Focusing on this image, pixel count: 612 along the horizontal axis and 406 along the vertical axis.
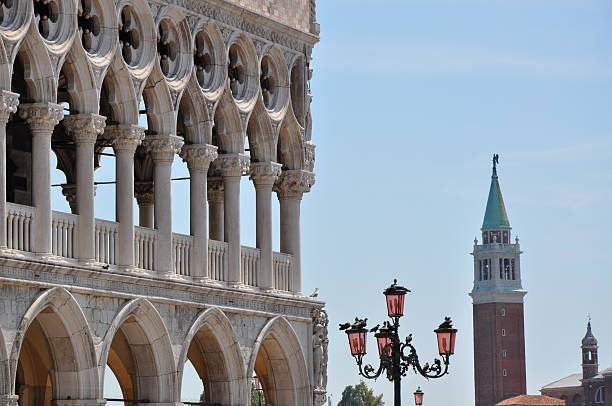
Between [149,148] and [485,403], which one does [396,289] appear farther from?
[485,403]

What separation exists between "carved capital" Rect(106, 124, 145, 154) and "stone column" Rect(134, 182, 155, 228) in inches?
A: 220

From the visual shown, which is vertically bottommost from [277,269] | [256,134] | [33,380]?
[33,380]

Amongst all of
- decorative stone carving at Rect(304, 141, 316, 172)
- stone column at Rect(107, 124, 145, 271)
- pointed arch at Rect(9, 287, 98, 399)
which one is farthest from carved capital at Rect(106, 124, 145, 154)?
decorative stone carving at Rect(304, 141, 316, 172)

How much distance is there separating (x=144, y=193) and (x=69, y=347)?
816 centimetres

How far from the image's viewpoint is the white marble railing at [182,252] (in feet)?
117

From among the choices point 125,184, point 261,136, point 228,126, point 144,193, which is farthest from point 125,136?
point 144,193

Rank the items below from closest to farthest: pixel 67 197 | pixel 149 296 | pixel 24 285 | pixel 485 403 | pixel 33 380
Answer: pixel 24 285, pixel 149 296, pixel 33 380, pixel 67 197, pixel 485 403

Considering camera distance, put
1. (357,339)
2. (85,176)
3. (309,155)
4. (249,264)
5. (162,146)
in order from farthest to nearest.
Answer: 1. (309,155)
2. (249,264)
3. (162,146)
4. (357,339)
5. (85,176)

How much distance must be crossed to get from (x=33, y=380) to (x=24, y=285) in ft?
21.3

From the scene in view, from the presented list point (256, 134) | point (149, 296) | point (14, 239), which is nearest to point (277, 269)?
point (256, 134)

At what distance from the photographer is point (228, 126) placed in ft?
124

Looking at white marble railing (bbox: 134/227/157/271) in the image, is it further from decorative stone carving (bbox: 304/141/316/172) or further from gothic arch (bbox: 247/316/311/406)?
decorative stone carving (bbox: 304/141/316/172)

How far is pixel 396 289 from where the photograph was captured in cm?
A: 3241

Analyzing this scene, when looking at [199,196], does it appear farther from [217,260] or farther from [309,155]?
[309,155]
